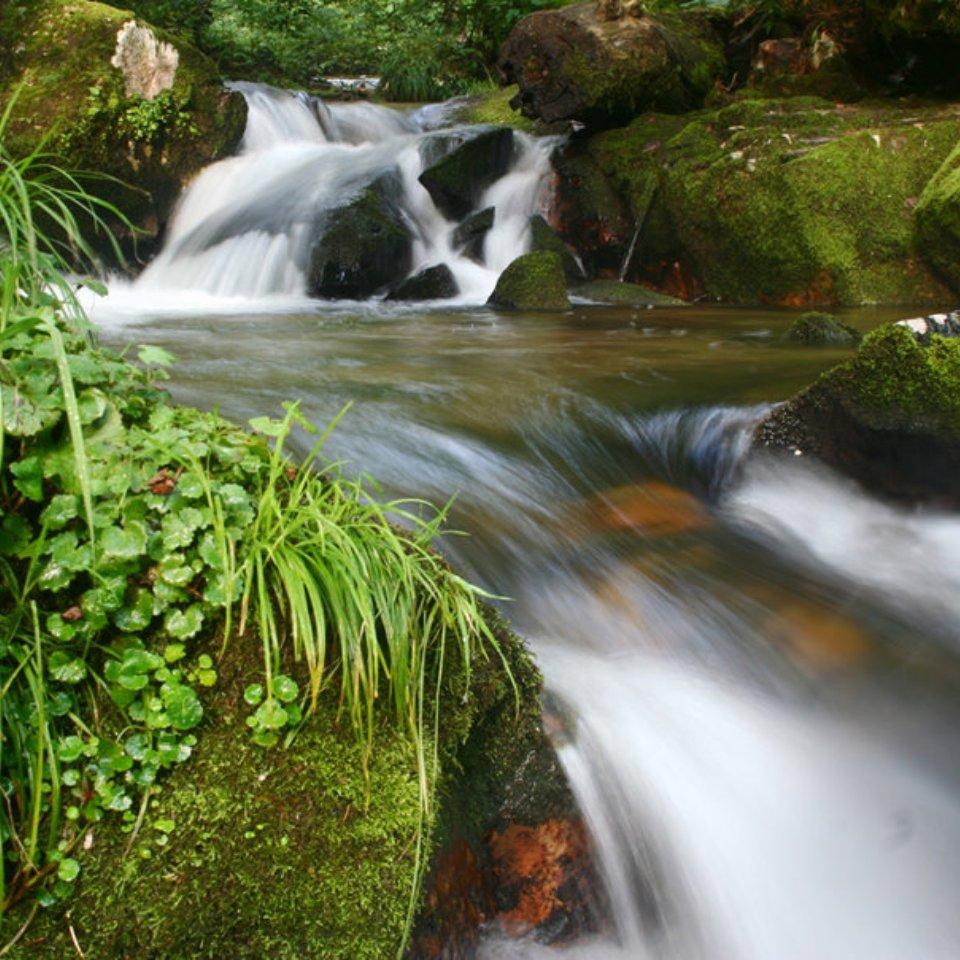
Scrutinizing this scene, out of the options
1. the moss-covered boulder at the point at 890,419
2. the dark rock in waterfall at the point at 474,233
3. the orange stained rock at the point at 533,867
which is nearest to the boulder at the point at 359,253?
the dark rock in waterfall at the point at 474,233

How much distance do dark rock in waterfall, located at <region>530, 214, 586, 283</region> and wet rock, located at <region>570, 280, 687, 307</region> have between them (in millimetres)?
455

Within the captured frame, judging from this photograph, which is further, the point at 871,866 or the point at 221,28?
the point at 221,28

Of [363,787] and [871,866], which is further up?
[363,787]

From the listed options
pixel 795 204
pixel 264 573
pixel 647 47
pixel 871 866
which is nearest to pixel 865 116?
pixel 795 204

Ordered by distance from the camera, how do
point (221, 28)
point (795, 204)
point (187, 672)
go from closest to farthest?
point (187, 672) → point (795, 204) → point (221, 28)

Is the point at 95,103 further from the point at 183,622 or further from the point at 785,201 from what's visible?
the point at 183,622

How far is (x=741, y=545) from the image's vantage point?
12.8 feet

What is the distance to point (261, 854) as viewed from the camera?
5.17ft

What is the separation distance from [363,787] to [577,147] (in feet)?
36.5

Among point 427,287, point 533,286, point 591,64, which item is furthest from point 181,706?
point 591,64

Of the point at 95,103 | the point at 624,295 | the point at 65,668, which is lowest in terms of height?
the point at 624,295

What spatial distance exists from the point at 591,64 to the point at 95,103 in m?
6.10

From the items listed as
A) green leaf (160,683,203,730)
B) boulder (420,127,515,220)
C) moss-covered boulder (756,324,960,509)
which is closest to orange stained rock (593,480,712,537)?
moss-covered boulder (756,324,960,509)

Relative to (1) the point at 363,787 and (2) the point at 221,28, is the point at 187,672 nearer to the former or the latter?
(1) the point at 363,787
